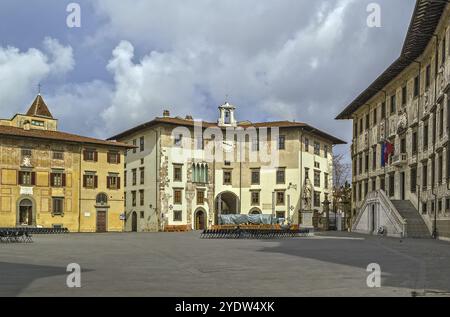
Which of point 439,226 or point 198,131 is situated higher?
point 198,131

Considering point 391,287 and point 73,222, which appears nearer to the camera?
point 391,287

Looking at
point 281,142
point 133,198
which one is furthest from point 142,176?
point 281,142

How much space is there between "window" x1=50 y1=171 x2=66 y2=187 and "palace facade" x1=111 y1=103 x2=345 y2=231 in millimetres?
11453

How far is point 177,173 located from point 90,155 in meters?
11.2

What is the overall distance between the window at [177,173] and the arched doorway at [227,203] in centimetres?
543

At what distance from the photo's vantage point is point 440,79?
31953mm

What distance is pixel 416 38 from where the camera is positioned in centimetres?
3434

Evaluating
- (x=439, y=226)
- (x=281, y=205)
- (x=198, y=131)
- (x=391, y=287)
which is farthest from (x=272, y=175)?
(x=391, y=287)

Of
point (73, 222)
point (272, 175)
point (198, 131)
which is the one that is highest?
point (198, 131)

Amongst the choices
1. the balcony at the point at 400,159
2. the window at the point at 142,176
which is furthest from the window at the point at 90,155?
the balcony at the point at 400,159

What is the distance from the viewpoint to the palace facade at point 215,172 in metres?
61.5

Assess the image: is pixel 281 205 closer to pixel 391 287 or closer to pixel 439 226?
pixel 439 226

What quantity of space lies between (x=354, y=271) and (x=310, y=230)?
2756 cm
